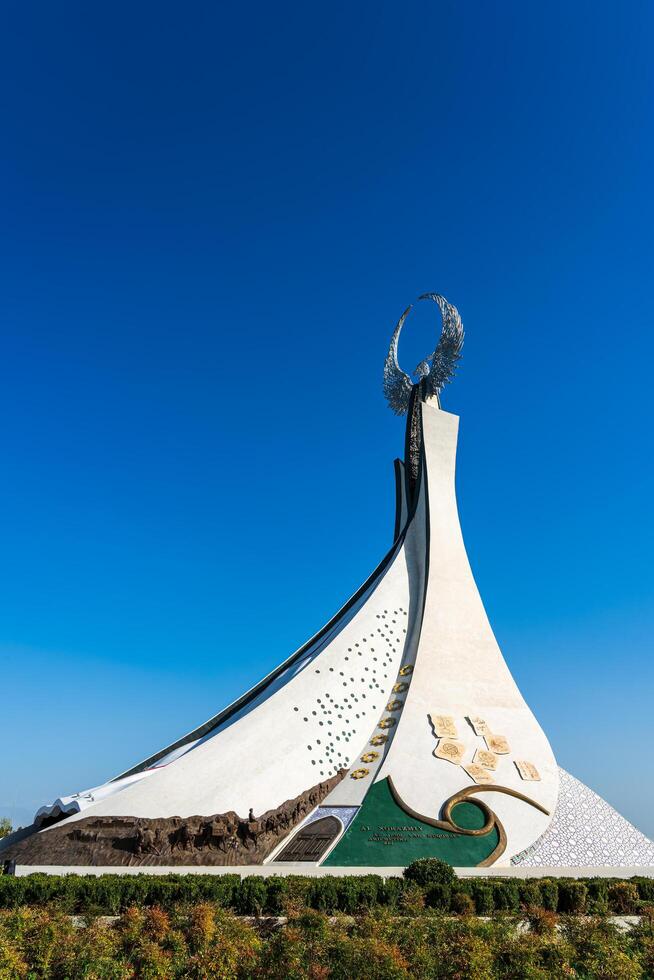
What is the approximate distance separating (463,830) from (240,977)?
22.1 feet

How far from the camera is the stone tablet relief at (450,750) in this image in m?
12.2

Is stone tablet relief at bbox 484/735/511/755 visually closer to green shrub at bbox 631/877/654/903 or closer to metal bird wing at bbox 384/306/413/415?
green shrub at bbox 631/877/654/903

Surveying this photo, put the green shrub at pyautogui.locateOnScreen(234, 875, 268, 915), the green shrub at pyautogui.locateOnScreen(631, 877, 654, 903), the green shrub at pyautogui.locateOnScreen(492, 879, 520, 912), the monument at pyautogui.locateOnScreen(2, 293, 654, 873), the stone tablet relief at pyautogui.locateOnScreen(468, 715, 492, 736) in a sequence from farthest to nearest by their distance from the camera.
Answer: the stone tablet relief at pyautogui.locateOnScreen(468, 715, 492, 736) → the monument at pyautogui.locateOnScreen(2, 293, 654, 873) → the green shrub at pyautogui.locateOnScreen(631, 877, 654, 903) → the green shrub at pyautogui.locateOnScreen(492, 879, 520, 912) → the green shrub at pyautogui.locateOnScreen(234, 875, 268, 915)

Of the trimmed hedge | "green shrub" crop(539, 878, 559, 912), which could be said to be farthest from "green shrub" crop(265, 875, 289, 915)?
"green shrub" crop(539, 878, 559, 912)

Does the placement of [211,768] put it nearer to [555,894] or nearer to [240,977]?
[555,894]

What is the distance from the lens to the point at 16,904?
23.4 feet

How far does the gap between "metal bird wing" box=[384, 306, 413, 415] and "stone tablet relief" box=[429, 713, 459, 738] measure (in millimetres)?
8955

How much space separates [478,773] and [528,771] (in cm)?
108

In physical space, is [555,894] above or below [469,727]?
below

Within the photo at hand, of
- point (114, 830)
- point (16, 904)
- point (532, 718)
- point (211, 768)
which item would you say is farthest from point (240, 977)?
point (532, 718)

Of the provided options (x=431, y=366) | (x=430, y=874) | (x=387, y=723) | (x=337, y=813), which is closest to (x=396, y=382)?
(x=431, y=366)

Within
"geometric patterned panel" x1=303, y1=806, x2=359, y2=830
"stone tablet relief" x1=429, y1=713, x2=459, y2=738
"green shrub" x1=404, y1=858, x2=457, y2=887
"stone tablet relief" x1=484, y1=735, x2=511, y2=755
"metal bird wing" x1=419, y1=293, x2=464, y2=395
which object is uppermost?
"metal bird wing" x1=419, y1=293, x2=464, y2=395

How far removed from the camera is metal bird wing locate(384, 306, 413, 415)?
63.8ft

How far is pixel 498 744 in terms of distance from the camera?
503 inches
